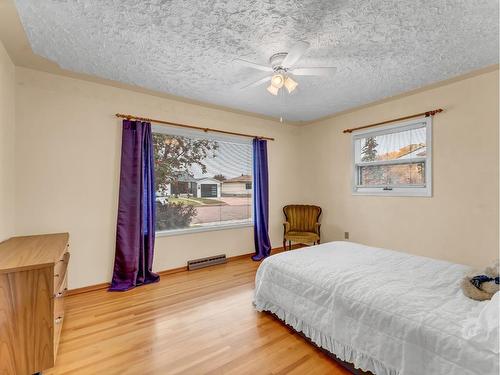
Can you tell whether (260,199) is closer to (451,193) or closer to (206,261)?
(206,261)

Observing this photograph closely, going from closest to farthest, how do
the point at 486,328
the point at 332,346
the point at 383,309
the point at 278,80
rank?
the point at 486,328, the point at 383,309, the point at 332,346, the point at 278,80

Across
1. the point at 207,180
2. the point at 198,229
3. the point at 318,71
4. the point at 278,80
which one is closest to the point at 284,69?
the point at 278,80

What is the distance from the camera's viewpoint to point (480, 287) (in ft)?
5.04

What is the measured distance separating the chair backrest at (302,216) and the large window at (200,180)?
797 millimetres

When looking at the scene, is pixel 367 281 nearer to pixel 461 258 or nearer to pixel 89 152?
pixel 461 258

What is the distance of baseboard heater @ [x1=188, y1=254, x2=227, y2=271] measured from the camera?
369 cm

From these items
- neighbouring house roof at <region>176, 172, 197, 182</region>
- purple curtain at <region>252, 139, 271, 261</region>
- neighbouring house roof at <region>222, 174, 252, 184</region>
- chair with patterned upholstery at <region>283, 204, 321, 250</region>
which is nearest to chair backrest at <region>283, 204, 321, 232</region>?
chair with patterned upholstery at <region>283, 204, 321, 250</region>

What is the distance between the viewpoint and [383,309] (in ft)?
4.99

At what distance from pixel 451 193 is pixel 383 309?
7.86 ft

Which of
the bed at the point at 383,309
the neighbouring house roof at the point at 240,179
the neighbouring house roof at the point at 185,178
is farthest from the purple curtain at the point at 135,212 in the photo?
the bed at the point at 383,309

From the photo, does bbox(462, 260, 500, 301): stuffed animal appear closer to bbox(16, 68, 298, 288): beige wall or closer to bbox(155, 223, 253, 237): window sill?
bbox(155, 223, 253, 237): window sill

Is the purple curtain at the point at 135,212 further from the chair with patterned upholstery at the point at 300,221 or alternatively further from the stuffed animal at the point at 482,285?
the stuffed animal at the point at 482,285

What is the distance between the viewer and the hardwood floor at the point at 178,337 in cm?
172

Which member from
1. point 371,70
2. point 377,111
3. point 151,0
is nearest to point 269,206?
point 377,111
